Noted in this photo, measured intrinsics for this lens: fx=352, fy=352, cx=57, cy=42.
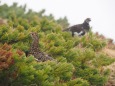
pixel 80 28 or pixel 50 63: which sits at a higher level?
pixel 80 28

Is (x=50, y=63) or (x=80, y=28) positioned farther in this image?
(x=80, y=28)

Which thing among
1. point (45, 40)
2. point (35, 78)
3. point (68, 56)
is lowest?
point (35, 78)

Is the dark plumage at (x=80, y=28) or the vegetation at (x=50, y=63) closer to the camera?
the vegetation at (x=50, y=63)

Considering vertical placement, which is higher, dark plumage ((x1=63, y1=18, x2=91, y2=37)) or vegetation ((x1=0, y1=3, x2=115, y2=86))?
dark plumage ((x1=63, y1=18, x2=91, y2=37))

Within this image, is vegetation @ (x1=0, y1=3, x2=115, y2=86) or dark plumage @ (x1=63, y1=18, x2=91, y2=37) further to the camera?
dark plumage @ (x1=63, y1=18, x2=91, y2=37)

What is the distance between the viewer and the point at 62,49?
868 centimetres

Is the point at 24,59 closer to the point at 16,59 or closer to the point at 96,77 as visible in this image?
the point at 16,59

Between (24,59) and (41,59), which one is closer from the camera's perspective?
(24,59)

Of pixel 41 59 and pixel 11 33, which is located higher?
pixel 11 33

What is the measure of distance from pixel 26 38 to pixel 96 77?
1821mm

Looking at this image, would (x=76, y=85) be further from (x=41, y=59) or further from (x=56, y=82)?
(x=41, y=59)

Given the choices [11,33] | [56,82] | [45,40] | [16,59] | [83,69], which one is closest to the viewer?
[16,59]

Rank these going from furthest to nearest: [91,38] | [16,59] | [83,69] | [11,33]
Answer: [91,38], [83,69], [11,33], [16,59]

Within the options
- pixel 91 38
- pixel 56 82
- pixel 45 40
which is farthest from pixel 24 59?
pixel 91 38
